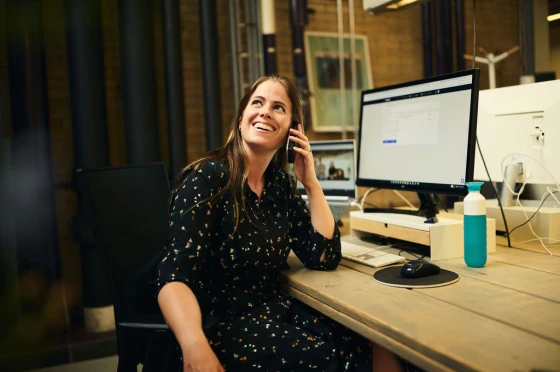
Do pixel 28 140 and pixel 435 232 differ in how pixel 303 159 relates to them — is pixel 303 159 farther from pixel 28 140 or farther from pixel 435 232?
pixel 28 140

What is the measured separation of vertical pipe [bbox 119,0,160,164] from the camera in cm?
312

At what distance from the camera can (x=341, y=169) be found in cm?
257

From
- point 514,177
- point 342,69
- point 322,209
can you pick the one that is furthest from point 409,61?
point 322,209

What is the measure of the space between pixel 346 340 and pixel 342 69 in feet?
10.0

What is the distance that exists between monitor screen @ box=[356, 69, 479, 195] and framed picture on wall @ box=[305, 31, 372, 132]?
2265mm

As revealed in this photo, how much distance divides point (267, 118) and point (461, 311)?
32.3 inches

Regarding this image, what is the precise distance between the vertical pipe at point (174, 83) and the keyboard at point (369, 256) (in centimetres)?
194

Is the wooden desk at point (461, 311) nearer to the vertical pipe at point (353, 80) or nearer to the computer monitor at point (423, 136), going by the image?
the computer monitor at point (423, 136)

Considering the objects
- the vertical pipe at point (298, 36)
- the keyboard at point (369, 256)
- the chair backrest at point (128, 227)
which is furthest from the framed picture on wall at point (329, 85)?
the chair backrest at point (128, 227)

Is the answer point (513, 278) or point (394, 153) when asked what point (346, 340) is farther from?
point (394, 153)

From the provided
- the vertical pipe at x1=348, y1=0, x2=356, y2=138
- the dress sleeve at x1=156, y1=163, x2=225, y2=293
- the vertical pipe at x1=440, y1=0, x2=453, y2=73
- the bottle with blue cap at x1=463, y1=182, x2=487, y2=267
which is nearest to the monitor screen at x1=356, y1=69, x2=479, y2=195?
the bottle with blue cap at x1=463, y1=182, x2=487, y2=267

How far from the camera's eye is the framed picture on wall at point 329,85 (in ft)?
14.2

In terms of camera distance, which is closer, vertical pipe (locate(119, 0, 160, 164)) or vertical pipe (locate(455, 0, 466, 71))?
vertical pipe (locate(119, 0, 160, 164))

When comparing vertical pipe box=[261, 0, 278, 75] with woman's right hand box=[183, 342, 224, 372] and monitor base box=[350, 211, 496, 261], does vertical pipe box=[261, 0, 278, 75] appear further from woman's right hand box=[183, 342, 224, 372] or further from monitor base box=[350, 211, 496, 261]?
woman's right hand box=[183, 342, 224, 372]
